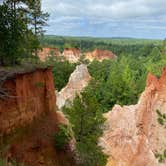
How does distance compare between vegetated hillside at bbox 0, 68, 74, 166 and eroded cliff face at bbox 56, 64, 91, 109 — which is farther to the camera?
eroded cliff face at bbox 56, 64, 91, 109

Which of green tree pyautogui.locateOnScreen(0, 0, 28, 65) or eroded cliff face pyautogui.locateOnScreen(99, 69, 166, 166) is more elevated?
green tree pyautogui.locateOnScreen(0, 0, 28, 65)

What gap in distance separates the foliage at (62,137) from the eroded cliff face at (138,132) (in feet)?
33.4

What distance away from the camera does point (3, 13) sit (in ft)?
92.7

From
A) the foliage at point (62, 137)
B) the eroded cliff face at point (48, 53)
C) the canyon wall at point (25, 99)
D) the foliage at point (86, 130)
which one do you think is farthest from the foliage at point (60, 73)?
the foliage at point (86, 130)

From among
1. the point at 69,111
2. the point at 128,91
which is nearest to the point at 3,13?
the point at 69,111

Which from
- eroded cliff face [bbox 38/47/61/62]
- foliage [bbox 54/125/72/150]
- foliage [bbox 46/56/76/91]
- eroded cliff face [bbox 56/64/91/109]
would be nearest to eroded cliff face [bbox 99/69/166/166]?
foliage [bbox 54/125/72/150]

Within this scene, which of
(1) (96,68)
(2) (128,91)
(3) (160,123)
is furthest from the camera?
(1) (96,68)

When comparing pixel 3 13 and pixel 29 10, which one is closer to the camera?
pixel 3 13

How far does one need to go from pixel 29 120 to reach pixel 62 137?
2626 mm

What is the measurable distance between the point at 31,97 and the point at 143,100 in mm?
20691

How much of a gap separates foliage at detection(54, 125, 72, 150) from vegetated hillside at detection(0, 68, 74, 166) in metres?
0.23

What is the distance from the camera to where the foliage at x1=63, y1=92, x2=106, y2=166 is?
26406 mm

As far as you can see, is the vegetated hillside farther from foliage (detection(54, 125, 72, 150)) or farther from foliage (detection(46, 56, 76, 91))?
foliage (detection(46, 56, 76, 91))

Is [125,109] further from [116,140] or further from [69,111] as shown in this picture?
[69,111]
